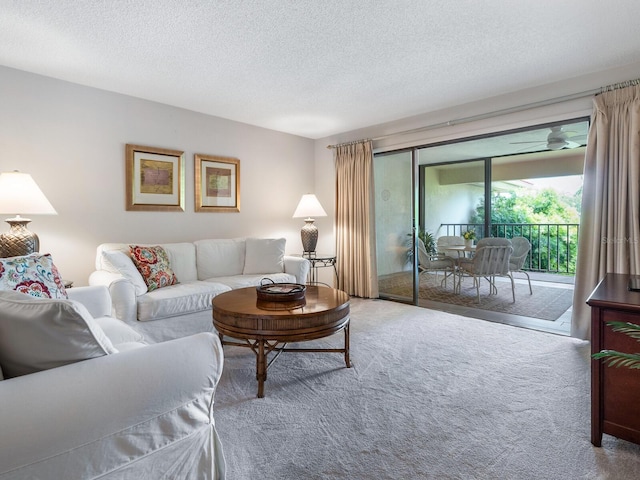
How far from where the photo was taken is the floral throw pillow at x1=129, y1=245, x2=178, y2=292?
10.1 ft

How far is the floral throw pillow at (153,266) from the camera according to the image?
3072 mm

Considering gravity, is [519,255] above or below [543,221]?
below

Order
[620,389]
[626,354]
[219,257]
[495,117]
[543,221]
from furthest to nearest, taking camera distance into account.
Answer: [543,221]
[219,257]
[495,117]
[620,389]
[626,354]

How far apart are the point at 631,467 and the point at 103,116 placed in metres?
4.48

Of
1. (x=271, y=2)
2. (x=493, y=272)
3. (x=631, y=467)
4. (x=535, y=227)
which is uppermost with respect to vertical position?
(x=271, y=2)

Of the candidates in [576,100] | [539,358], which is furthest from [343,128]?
[539,358]

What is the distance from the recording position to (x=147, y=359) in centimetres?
110

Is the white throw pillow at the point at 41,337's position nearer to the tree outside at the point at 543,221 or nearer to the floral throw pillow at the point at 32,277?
the floral throw pillow at the point at 32,277

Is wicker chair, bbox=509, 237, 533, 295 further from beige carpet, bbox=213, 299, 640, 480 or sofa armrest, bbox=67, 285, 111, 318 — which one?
sofa armrest, bbox=67, 285, 111, 318

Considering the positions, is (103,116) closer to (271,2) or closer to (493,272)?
(271,2)

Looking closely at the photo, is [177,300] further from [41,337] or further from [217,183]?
[41,337]

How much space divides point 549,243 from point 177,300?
21.8 feet

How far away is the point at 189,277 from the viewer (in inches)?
143

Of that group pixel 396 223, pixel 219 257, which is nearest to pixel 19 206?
pixel 219 257
